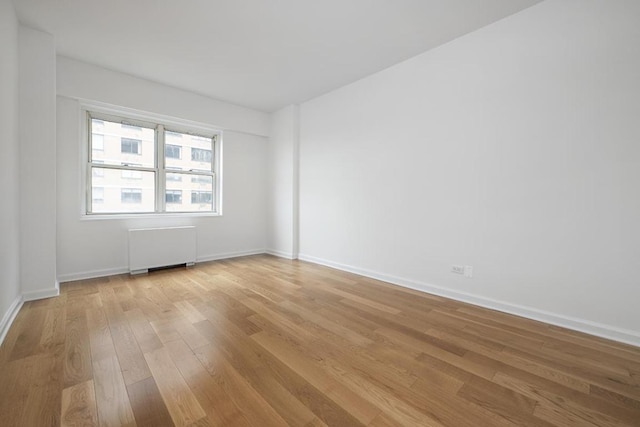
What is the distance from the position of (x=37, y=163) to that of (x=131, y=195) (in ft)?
4.25

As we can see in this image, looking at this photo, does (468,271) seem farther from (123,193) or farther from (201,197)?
(123,193)

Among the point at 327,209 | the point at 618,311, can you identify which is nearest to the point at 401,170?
the point at 327,209

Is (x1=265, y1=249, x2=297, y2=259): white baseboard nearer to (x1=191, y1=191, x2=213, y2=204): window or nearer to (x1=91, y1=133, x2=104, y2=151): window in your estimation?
(x1=191, y1=191, x2=213, y2=204): window

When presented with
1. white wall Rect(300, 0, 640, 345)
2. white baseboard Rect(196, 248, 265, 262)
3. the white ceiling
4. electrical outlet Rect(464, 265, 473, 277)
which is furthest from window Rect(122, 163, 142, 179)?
electrical outlet Rect(464, 265, 473, 277)

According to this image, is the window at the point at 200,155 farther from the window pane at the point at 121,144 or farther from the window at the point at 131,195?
the window at the point at 131,195

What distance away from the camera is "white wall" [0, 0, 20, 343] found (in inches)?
82.7

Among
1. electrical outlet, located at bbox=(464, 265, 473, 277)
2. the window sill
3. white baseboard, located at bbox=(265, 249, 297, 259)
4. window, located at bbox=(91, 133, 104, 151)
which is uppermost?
window, located at bbox=(91, 133, 104, 151)

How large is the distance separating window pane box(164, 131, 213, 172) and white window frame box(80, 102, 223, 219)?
0.07 m

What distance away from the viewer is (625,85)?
2010mm

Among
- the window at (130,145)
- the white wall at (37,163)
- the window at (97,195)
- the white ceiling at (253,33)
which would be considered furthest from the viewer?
Result: the window at (130,145)

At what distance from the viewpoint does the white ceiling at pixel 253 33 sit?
2385mm

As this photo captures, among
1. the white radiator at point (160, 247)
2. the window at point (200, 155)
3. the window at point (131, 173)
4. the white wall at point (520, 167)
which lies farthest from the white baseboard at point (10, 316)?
the white wall at point (520, 167)

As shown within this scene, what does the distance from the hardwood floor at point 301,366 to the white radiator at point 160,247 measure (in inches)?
38.3

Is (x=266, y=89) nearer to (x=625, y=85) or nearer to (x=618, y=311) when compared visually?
(x=625, y=85)
